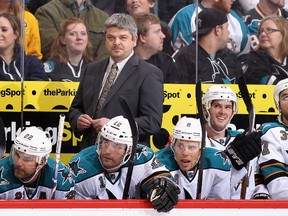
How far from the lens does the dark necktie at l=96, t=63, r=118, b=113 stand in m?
6.96

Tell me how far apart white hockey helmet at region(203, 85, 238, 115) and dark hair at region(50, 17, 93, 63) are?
0.86 meters

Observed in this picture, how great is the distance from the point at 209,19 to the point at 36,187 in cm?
189

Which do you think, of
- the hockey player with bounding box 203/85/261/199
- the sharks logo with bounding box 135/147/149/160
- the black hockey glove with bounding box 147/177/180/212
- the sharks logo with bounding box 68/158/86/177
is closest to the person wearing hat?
the hockey player with bounding box 203/85/261/199

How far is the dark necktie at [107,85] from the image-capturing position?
6961mm

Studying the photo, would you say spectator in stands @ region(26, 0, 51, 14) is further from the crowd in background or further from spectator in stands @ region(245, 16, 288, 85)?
spectator in stands @ region(245, 16, 288, 85)

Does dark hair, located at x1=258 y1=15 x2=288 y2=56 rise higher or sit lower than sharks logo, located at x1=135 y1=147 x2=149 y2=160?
higher

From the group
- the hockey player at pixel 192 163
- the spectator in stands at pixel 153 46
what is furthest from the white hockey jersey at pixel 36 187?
the spectator in stands at pixel 153 46

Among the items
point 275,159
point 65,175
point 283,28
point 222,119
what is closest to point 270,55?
point 283,28

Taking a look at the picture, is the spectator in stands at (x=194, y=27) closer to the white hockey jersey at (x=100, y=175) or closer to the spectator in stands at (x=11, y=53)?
the spectator in stands at (x=11, y=53)

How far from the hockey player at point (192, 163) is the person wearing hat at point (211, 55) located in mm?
871

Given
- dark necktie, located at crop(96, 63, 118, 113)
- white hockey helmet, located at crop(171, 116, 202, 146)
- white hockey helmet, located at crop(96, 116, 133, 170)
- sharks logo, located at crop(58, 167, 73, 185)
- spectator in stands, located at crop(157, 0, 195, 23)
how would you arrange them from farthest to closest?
spectator in stands, located at crop(157, 0, 195, 23) → dark necktie, located at crop(96, 63, 118, 113) → white hockey helmet, located at crop(171, 116, 202, 146) → white hockey helmet, located at crop(96, 116, 133, 170) → sharks logo, located at crop(58, 167, 73, 185)

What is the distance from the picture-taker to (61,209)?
18.2ft
